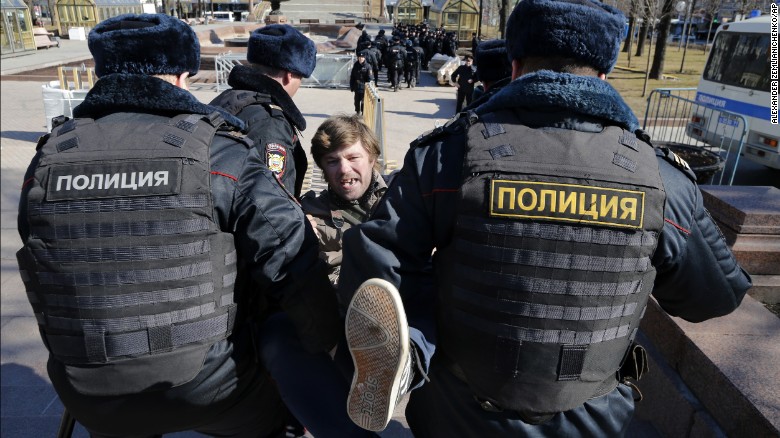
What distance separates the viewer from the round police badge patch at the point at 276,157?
2795 mm

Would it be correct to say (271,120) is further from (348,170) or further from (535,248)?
(535,248)

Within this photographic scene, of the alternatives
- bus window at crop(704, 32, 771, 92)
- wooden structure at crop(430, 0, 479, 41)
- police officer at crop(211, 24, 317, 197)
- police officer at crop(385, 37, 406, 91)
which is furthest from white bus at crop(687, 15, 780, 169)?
wooden structure at crop(430, 0, 479, 41)

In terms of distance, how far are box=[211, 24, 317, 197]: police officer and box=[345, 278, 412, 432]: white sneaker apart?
1.49 metres

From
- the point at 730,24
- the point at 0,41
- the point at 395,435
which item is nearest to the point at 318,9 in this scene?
the point at 0,41

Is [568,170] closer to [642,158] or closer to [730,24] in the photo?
[642,158]

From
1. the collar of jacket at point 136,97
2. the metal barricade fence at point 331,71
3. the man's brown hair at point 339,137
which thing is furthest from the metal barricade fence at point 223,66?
the collar of jacket at point 136,97

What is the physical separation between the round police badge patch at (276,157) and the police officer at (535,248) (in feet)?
3.99

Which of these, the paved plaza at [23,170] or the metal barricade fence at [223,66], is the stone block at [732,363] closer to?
the paved plaza at [23,170]

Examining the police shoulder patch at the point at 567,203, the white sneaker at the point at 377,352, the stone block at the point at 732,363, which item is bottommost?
the stone block at the point at 732,363

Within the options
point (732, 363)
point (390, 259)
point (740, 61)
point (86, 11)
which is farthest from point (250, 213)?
point (86, 11)

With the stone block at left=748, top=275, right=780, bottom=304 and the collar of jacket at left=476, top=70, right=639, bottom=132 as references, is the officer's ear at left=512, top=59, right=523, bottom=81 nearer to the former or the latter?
the collar of jacket at left=476, top=70, right=639, bottom=132

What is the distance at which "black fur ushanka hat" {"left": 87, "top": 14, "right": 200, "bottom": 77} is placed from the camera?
6.27ft

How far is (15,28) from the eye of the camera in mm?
24297

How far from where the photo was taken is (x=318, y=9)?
61.2m
